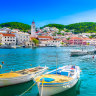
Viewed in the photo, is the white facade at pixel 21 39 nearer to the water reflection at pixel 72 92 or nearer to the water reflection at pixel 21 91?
the water reflection at pixel 21 91

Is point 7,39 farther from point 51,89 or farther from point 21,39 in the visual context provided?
point 51,89

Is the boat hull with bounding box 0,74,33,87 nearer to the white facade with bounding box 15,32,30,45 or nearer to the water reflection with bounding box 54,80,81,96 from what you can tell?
the water reflection with bounding box 54,80,81,96

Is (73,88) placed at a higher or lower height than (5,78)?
lower

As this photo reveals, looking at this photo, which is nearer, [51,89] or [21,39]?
[51,89]

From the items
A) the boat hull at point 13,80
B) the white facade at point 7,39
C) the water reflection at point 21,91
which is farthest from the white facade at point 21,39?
the water reflection at point 21,91

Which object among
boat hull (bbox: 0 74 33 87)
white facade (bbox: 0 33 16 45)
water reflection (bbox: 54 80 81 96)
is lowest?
water reflection (bbox: 54 80 81 96)

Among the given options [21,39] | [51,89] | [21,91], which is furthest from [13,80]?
[21,39]

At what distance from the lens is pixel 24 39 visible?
118188mm

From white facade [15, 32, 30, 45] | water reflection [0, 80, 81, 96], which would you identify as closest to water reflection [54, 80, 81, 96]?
water reflection [0, 80, 81, 96]

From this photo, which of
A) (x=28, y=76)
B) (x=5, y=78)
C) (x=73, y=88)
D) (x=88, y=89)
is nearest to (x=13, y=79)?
(x=5, y=78)

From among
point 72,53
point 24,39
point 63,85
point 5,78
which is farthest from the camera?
point 24,39

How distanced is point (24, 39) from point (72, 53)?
73820 millimetres

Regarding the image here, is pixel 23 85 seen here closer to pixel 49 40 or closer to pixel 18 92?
pixel 18 92

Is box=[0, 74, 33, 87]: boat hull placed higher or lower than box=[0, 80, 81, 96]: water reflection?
higher
